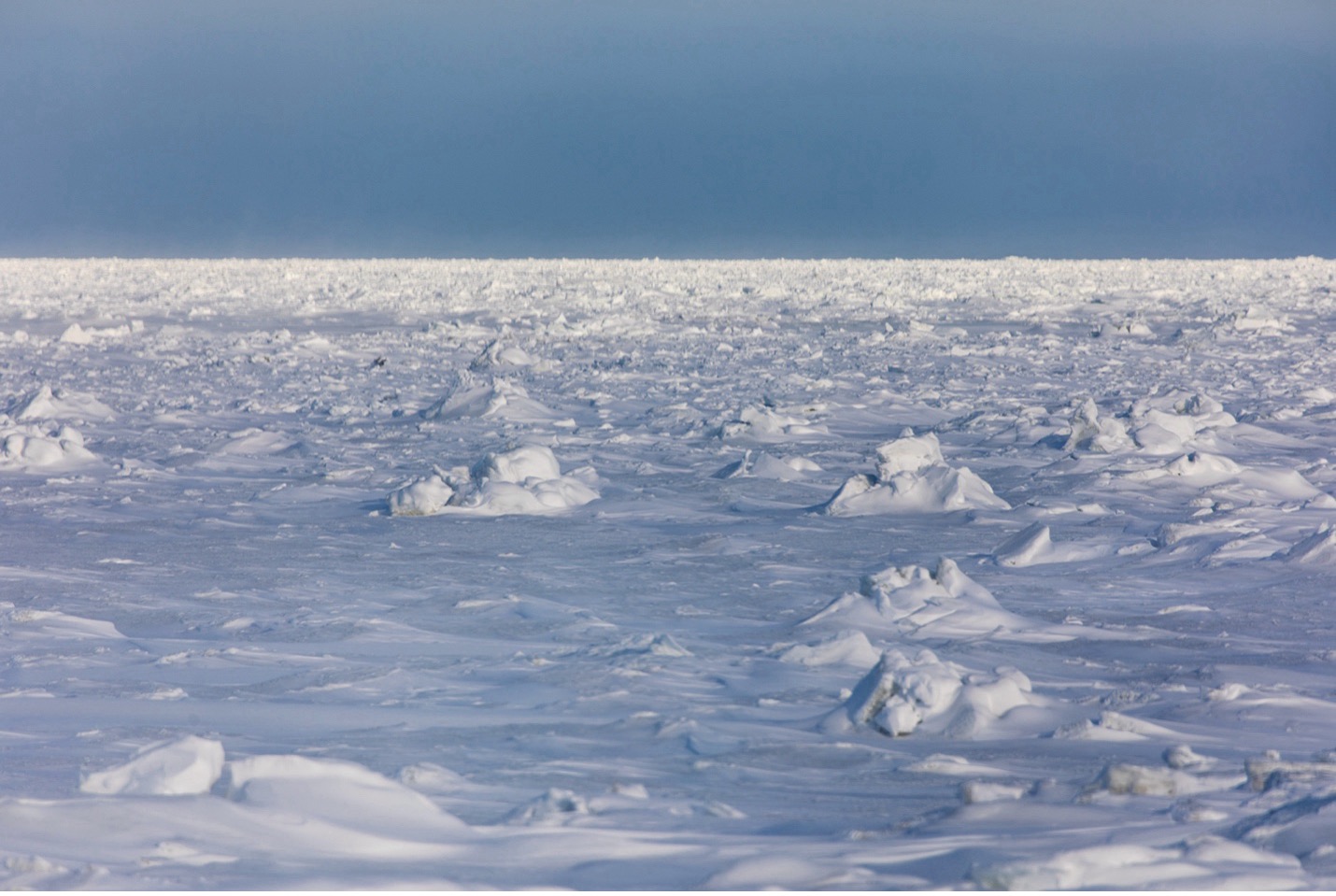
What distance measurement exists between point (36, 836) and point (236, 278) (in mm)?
36308

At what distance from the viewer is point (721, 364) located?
14.3 m

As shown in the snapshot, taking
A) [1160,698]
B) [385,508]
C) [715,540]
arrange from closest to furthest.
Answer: [1160,698] < [715,540] < [385,508]

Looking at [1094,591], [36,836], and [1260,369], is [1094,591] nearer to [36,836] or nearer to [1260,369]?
[36,836]

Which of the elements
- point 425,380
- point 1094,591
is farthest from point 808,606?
point 425,380

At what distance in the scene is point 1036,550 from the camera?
562cm

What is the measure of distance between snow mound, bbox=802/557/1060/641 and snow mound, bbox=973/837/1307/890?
1996mm

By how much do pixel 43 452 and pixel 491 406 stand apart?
3.32 metres

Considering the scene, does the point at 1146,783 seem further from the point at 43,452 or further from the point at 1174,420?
the point at 43,452

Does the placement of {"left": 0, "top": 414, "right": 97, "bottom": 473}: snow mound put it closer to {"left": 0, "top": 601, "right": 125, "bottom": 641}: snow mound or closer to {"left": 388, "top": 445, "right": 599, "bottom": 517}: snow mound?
{"left": 388, "top": 445, "right": 599, "bottom": 517}: snow mound

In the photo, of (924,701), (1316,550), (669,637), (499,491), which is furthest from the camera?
(499,491)

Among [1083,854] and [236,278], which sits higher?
[236,278]

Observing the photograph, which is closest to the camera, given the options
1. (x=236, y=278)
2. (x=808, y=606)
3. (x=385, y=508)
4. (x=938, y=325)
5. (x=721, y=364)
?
(x=808, y=606)

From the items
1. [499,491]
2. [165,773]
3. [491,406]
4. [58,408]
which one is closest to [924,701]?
[165,773]

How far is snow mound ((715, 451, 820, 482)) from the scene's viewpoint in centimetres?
774
